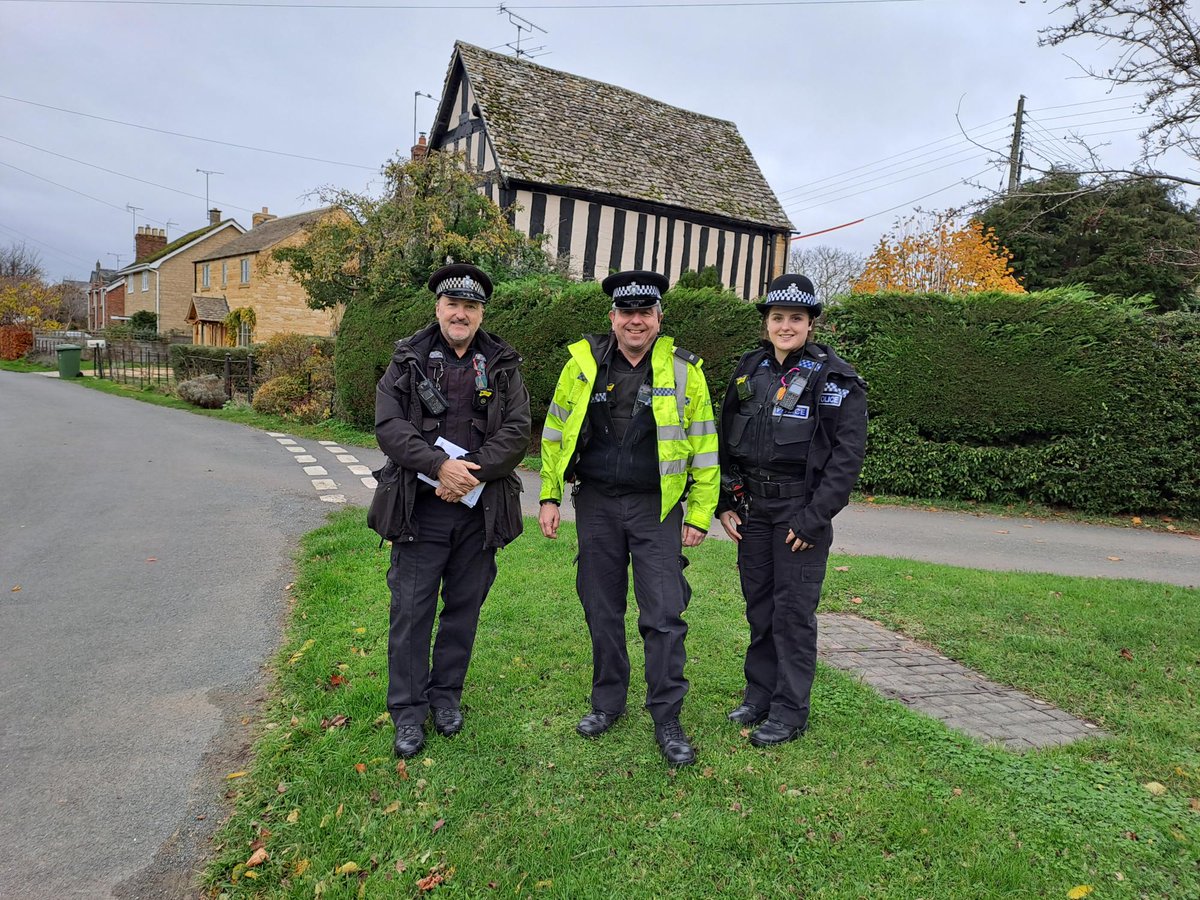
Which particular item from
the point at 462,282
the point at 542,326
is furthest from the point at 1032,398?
the point at 462,282

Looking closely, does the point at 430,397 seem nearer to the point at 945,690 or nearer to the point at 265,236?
the point at 945,690

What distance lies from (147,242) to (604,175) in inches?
1785

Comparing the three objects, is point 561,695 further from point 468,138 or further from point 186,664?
point 468,138

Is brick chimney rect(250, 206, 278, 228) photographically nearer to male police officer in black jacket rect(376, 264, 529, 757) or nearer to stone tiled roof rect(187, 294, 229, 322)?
stone tiled roof rect(187, 294, 229, 322)

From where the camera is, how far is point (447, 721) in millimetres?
3785

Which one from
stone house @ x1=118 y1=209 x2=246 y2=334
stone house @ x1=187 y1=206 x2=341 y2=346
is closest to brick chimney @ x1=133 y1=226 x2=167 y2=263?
stone house @ x1=118 y1=209 x2=246 y2=334

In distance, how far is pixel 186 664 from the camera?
4730 mm

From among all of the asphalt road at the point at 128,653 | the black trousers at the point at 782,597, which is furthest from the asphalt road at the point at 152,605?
the black trousers at the point at 782,597

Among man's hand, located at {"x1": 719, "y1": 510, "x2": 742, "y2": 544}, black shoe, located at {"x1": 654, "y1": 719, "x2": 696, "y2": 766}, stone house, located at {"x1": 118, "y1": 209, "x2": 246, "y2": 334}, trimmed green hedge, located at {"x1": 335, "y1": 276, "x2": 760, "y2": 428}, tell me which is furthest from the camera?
stone house, located at {"x1": 118, "y1": 209, "x2": 246, "y2": 334}

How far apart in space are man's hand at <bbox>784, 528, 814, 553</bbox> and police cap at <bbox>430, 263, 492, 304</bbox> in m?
1.83

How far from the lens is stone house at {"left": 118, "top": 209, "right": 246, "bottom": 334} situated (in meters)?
45.4

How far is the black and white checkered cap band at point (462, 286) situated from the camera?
12.1 feet

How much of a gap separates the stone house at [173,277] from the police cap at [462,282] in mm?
48145

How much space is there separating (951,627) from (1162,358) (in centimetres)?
654
